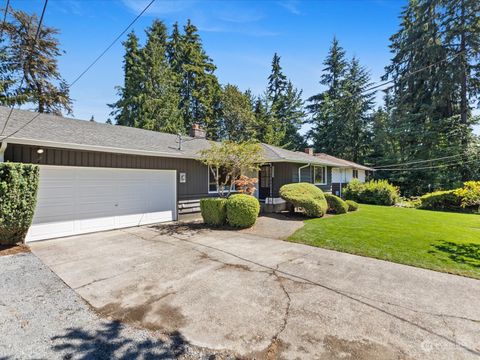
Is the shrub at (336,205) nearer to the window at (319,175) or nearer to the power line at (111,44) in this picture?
the window at (319,175)

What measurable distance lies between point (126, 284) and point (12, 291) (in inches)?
65.8

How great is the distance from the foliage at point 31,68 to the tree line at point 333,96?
0.07 metres

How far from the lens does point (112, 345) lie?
258cm

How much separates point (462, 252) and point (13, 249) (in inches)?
428

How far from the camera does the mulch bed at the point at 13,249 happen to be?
5.59m

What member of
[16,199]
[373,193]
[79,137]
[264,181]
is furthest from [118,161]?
[373,193]

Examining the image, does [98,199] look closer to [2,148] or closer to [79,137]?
[79,137]

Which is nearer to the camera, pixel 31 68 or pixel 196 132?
pixel 196 132

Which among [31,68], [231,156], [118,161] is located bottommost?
[118,161]

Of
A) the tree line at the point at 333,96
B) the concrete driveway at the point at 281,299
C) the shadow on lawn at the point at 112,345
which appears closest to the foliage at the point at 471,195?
the tree line at the point at 333,96

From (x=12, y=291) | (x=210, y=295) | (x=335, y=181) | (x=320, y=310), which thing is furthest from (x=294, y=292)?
(x=335, y=181)

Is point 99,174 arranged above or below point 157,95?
below

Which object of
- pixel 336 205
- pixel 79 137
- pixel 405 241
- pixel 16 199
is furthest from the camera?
pixel 336 205

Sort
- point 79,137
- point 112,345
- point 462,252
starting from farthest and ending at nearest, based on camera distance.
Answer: point 79,137 < point 462,252 < point 112,345
